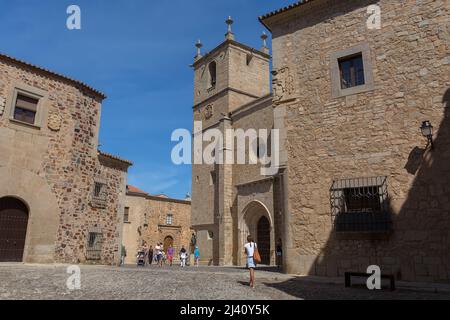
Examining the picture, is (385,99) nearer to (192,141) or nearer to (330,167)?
(330,167)

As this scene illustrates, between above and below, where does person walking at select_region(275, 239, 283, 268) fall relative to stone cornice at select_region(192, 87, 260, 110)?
below

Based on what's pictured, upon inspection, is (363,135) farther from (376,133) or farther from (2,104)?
(2,104)

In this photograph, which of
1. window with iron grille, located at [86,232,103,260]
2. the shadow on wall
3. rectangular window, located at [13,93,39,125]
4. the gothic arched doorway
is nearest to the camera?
the shadow on wall

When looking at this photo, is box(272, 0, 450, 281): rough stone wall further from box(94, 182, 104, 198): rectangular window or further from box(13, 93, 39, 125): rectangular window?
box(13, 93, 39, 125): rectangular window

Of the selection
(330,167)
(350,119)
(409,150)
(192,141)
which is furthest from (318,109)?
(192,141)

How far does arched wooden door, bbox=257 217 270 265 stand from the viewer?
2078 cm

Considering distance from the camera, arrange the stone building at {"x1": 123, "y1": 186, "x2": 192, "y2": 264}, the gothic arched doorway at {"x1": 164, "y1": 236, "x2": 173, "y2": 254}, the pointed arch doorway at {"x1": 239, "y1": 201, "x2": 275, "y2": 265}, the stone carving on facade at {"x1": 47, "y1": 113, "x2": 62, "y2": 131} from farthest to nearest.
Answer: the gothic arched doorway at {"x1": 164, "y1": 236, "x2": 173, "y2": 254}
the stone building at {"x1": 123, "y1": 186, "x2": 192, "y2": 264}
the pointed arch doorway at {"x1": 239, "y1": 201, "x2": 275, "y2": 265}
the stone carving on facade at {"x1": 47, "y1": 113, "x2": 62, "y2": 131}

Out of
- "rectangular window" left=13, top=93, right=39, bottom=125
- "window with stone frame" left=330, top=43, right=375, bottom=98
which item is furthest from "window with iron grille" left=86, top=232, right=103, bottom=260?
"window with stone frame" left=330, top=43, right=375, bottom=98

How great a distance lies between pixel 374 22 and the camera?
1026cm

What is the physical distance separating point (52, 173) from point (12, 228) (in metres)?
2.28

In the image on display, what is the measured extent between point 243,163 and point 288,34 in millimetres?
12014

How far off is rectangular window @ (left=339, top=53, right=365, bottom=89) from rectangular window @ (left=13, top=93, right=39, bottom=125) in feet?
35.2

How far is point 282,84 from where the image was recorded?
38.4ft

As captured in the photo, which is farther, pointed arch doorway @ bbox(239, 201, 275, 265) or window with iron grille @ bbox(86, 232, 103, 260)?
pointed arch doorway @ bbox(239, 201, 275, 265)
